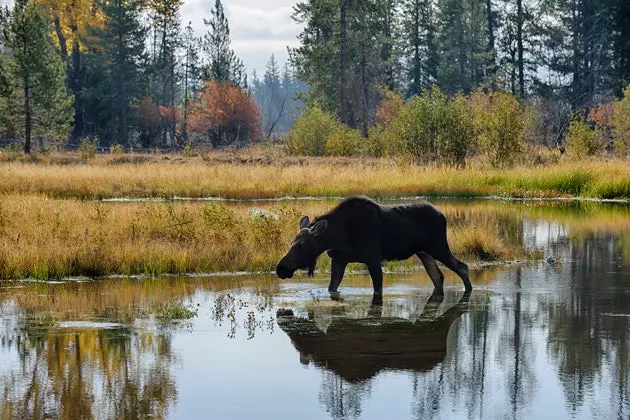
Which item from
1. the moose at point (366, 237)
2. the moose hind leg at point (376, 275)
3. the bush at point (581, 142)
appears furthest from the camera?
the bush at point (581, 142)

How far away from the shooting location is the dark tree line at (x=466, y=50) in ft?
221

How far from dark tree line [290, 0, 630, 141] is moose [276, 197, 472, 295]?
52.6m

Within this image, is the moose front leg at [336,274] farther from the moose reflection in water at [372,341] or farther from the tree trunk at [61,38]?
the tree trunk at [61,38]

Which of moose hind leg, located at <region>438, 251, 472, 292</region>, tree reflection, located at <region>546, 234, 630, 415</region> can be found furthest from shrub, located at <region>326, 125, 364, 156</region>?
Answer: moose hind leg, located at <region>438, 251, 472, 292</region>

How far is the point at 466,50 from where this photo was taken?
9019cm

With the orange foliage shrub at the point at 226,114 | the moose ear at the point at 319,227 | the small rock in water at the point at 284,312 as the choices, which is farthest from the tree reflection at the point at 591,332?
the orange foliage shrub at the point at 226,114

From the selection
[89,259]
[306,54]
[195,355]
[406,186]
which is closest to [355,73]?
[306,54]

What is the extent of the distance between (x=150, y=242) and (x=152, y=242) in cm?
9

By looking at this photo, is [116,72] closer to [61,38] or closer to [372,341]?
[61,38]

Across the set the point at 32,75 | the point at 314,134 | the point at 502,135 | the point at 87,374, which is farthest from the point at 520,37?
the point at 87,374

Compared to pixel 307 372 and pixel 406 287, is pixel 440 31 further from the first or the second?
pixel 307 372

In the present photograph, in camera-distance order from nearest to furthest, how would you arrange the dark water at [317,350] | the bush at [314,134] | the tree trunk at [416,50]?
the dark water at [317,350] → the bush at [314,134] → the tree trunk at [416,50]

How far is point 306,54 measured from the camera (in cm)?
7250

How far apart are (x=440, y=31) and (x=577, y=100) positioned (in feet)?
71.6
